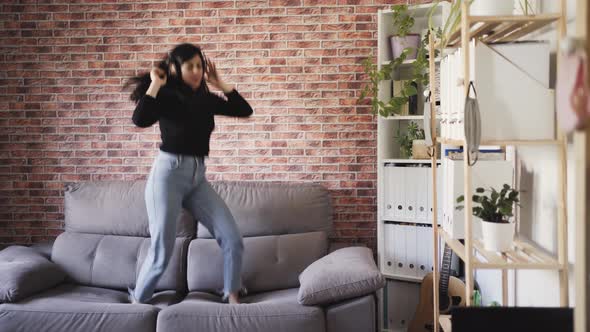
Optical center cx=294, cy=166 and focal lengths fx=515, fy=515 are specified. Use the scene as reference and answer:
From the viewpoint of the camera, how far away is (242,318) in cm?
239

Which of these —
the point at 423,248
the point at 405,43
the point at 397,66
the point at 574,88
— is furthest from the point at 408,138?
the point at 574,88

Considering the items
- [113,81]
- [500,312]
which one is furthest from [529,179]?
[113,81]

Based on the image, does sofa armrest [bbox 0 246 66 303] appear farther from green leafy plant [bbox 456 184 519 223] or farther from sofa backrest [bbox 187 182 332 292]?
green leafy plant [bbox 456 184 519 223]

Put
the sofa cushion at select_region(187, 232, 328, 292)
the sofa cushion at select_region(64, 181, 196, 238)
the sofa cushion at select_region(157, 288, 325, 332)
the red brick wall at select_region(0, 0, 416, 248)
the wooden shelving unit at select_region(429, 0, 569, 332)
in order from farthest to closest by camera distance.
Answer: the red brick wall at select_region(0, 0, 416, 248) < the sofa cushion at select_region(64, 181, 196, 238) < the sofa cushion at select_region(187, 232, 328, 292) < the sofa cushion at select_region(157, 288, 325, 332) < the wooden shelving unit at select_region(429, 0, 569, 332)

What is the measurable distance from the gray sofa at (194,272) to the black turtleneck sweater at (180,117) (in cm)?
57

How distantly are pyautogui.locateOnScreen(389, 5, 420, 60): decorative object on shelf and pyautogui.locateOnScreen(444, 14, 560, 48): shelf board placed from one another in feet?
3.13

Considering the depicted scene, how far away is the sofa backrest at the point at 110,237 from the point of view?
2.99 m

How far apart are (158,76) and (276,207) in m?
1.03

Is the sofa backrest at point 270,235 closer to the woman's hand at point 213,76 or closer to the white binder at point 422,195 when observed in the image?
the white binder at point 422,195

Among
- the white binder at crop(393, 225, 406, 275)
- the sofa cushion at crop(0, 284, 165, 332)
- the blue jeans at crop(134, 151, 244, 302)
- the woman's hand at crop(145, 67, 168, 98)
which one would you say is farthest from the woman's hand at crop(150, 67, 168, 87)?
the white binder at crop(393, 225, 406, 275)

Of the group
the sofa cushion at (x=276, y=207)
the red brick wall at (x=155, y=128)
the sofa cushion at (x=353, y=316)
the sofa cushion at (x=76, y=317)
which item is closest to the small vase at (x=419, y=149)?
the red brick wall at (x=155, y=128)

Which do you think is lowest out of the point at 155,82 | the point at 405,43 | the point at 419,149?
the point at 419,149

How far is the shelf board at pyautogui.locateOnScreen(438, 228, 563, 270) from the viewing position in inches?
64.8

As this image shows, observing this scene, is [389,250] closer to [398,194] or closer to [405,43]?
[398,194]
